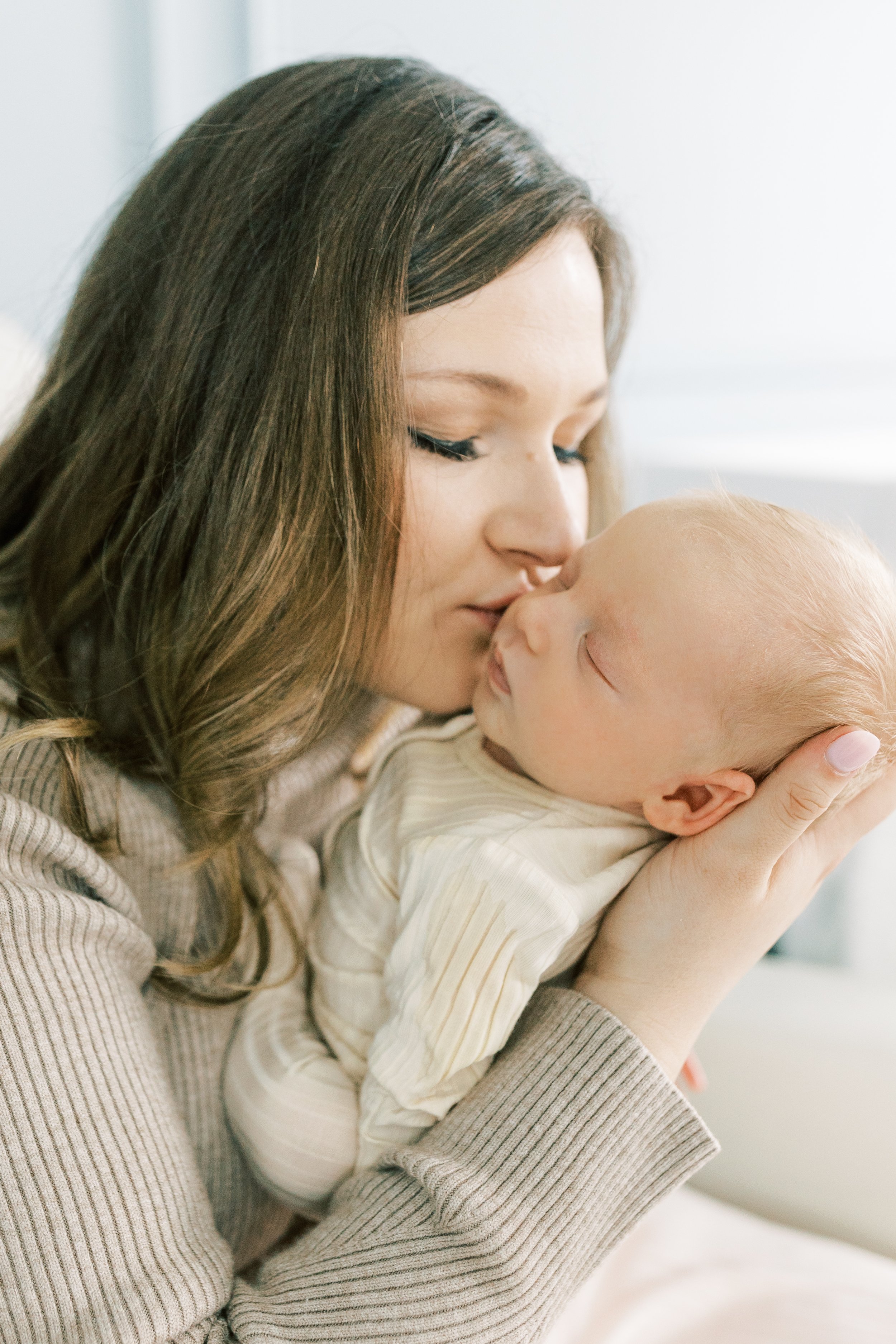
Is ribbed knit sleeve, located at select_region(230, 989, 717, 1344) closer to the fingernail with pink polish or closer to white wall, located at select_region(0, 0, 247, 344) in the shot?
the fingernail with pink polish

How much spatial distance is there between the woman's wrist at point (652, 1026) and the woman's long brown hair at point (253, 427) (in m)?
0.35

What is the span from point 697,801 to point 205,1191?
1.74 ft

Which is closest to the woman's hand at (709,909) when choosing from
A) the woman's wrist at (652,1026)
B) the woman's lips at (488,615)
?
the woman's wrist at (652,1026)

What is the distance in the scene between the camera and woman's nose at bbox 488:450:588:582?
942 millimetres

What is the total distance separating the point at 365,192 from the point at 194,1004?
794mm

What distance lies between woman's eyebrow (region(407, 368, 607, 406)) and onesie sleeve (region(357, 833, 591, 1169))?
1.35 feet

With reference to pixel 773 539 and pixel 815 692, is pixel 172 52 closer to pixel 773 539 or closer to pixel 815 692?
pixel 773 539

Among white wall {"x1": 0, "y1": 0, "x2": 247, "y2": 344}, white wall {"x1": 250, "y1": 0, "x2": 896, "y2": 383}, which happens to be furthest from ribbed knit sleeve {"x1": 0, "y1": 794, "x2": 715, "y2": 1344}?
white wall {"x1": 0, "y1": 0, "x2": 247, "y2": 344}

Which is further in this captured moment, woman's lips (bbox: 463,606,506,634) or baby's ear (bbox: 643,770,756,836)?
woman's lips (bbox: 463,606,506,634)

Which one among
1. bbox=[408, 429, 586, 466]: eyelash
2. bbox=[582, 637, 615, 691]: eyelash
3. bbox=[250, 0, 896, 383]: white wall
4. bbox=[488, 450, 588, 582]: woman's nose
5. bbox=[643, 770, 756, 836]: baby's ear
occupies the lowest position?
bbox=[643, 770, 756, 836]: baby's ear

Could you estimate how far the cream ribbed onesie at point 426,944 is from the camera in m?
0.78

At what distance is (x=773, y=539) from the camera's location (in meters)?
0.80

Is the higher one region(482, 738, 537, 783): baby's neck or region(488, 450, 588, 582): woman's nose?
region(488, 450, 588, 582): woman's nose

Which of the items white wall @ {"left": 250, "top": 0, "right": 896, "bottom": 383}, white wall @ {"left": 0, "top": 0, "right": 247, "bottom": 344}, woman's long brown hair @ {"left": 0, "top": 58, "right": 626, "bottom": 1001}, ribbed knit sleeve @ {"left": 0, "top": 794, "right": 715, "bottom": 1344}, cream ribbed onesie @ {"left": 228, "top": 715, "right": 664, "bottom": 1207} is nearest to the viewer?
ribbed knit sleeve @ {"left": 0, "top": 794, "right": 715, "bottom": 1344}
